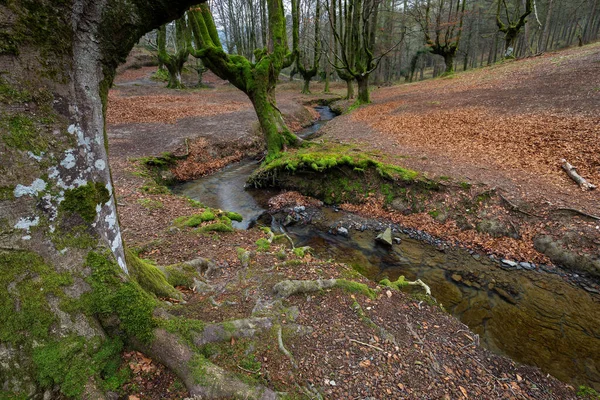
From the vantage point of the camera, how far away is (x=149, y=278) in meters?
3.57

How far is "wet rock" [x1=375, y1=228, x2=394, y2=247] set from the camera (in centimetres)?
830

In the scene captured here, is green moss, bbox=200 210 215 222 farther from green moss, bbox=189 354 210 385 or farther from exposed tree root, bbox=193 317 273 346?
green moss, bbox=189 354 210 385

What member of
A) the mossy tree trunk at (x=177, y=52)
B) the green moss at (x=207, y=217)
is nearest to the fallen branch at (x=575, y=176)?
the green moss at (x=207, y=217)

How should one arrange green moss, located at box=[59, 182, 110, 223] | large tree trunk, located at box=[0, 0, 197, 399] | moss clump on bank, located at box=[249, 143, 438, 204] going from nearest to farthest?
large tree trunk, located at box=[0, 0, 197, 399] < green moss, located at box=[59, 182, 110, 223] < moss clump on bank, located at box=[249, 143, 438, 204]

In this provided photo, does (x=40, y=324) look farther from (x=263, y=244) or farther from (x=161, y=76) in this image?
(x=161, y=76)

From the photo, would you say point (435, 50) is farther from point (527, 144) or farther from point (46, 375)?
point (46, 375)

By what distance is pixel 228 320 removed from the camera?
3.46m

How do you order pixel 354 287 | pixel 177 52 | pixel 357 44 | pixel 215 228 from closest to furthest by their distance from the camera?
1. pixel 354 287
2. pixel 215 228
3. pixel 357 44
4. pixel 177 52

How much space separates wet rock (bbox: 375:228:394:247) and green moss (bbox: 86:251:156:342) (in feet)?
21.8

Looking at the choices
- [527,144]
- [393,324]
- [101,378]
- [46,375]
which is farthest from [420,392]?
[527,144]

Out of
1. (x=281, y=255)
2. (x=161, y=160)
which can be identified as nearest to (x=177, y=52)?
(x=161, y=160)

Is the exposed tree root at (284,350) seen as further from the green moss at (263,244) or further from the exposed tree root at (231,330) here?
the green moss at (263,244)

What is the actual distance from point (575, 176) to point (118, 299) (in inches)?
438

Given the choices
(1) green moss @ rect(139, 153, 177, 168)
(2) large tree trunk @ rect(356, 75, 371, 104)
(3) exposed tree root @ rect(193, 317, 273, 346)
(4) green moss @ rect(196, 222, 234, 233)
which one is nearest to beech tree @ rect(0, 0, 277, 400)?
(3) exposed tree root @ rect(193, 317, 273, 346)
